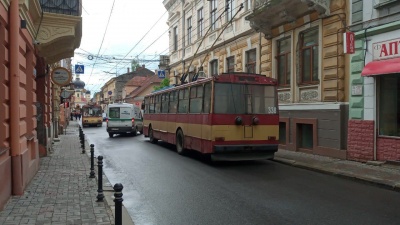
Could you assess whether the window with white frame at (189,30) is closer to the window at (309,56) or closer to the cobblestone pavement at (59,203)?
the window at (309,56)

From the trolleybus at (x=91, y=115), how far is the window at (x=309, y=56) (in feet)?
111

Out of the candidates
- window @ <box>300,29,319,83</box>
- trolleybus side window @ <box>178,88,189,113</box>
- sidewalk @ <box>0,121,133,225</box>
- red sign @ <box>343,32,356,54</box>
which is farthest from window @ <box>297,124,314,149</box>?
sidewalk @ <box>0,121,133,225</box>

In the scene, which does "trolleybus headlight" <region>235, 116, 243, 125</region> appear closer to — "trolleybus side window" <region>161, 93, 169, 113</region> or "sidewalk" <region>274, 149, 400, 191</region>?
"sidewalk" <region>274, 149, 400, 191</region>

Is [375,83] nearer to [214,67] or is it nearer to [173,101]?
[173,101]

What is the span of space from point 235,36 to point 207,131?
30.8 ft

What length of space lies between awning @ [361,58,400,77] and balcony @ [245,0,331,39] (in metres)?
2.88

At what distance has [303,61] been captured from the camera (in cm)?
1484

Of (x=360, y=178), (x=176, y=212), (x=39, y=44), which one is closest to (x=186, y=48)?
(x=39, y=44)

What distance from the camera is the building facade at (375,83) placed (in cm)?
1063

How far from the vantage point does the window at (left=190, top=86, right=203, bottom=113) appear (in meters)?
12.7

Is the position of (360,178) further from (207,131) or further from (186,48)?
(186,48)

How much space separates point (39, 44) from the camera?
10.1 meters

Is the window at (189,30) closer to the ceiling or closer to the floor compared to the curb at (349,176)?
closer to the ceiling

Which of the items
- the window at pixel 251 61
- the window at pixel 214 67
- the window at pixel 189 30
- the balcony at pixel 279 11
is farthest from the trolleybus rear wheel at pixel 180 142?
the window at pixel 189 30
